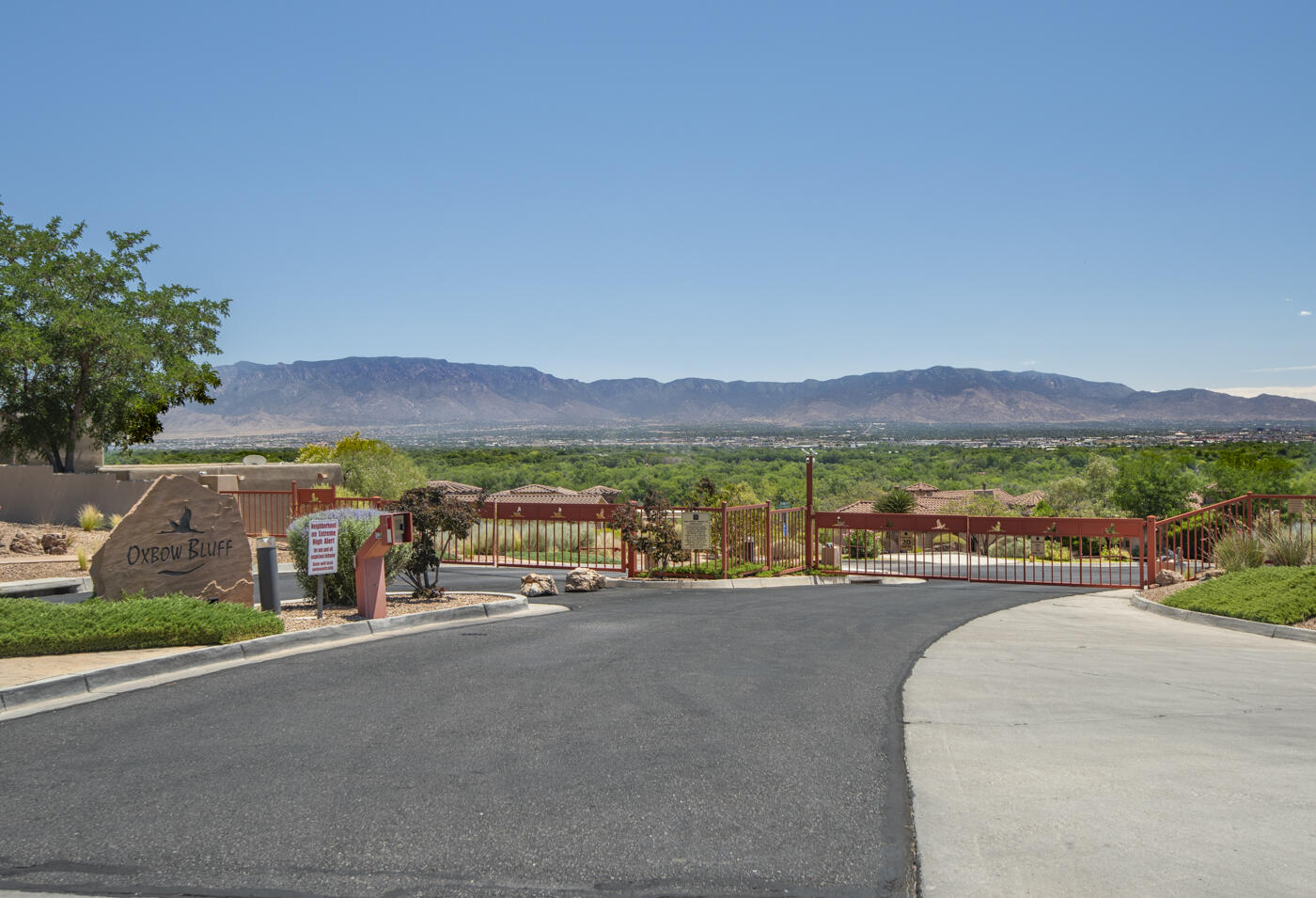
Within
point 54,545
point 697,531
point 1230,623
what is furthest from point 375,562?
point 1230,623

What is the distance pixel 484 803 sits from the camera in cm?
559

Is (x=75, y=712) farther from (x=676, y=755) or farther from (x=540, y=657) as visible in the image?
(x=676, y=755)

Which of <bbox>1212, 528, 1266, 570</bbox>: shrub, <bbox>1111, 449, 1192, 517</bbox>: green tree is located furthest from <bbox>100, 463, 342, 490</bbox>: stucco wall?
<bbox>1111, 449, 1192, 517</bbox>: green tree

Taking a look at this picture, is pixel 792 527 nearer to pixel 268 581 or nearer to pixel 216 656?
pixel 268 581

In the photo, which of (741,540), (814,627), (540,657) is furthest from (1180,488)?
(540,657)

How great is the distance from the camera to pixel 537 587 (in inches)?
623

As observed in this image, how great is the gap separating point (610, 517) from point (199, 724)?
40.0ft

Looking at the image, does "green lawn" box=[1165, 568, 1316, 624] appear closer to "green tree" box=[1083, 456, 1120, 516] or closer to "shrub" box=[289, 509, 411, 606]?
"shrub" box=[289, 509, 411, 606]

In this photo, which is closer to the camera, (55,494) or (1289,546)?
(1289,546)

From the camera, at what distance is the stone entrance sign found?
11297mm

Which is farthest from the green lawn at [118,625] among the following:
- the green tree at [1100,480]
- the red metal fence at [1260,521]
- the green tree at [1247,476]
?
the green tree at [1100,480]

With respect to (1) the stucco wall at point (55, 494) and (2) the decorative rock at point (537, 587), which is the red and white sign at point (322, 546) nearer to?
(2) the decorative rock at point (537, 587)

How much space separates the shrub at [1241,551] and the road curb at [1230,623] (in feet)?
6.10

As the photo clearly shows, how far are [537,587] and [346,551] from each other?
3507mm
